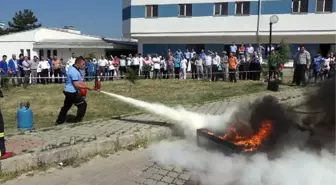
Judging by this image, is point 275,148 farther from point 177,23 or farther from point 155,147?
point 177,23

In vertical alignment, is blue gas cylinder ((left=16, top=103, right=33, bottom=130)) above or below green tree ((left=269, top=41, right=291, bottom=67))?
below

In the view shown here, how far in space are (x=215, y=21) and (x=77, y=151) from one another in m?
30.5

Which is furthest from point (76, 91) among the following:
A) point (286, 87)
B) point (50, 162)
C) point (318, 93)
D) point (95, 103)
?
point (286, 87)

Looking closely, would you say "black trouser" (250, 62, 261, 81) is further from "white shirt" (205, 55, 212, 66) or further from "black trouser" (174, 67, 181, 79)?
"black trouser" (174, 67, 181, 79)

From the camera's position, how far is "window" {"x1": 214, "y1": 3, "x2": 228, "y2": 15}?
3538cm

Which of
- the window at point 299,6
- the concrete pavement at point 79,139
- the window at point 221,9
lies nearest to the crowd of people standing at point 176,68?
the concrete pavement at point 79,139

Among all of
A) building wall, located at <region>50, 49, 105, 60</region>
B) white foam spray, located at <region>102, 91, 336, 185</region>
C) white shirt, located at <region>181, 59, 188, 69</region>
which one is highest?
building wall, located at <region>50, 49, 105, 60</region>

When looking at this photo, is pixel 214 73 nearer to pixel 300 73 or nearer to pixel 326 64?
pixel 300 73

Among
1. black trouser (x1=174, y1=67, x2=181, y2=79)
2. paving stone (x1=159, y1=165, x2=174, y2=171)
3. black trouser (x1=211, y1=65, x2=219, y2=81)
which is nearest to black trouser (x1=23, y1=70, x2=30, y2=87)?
black trouser (x1=174, y1=67, x2=181, y2=79)

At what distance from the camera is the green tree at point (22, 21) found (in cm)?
8831

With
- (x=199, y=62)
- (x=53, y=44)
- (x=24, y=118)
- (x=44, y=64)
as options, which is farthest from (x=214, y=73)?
(x=53, y=44)

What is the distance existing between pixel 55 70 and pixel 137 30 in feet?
55.7

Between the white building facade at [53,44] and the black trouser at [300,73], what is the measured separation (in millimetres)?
28145

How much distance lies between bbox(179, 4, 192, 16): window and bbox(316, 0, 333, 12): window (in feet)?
36.3
